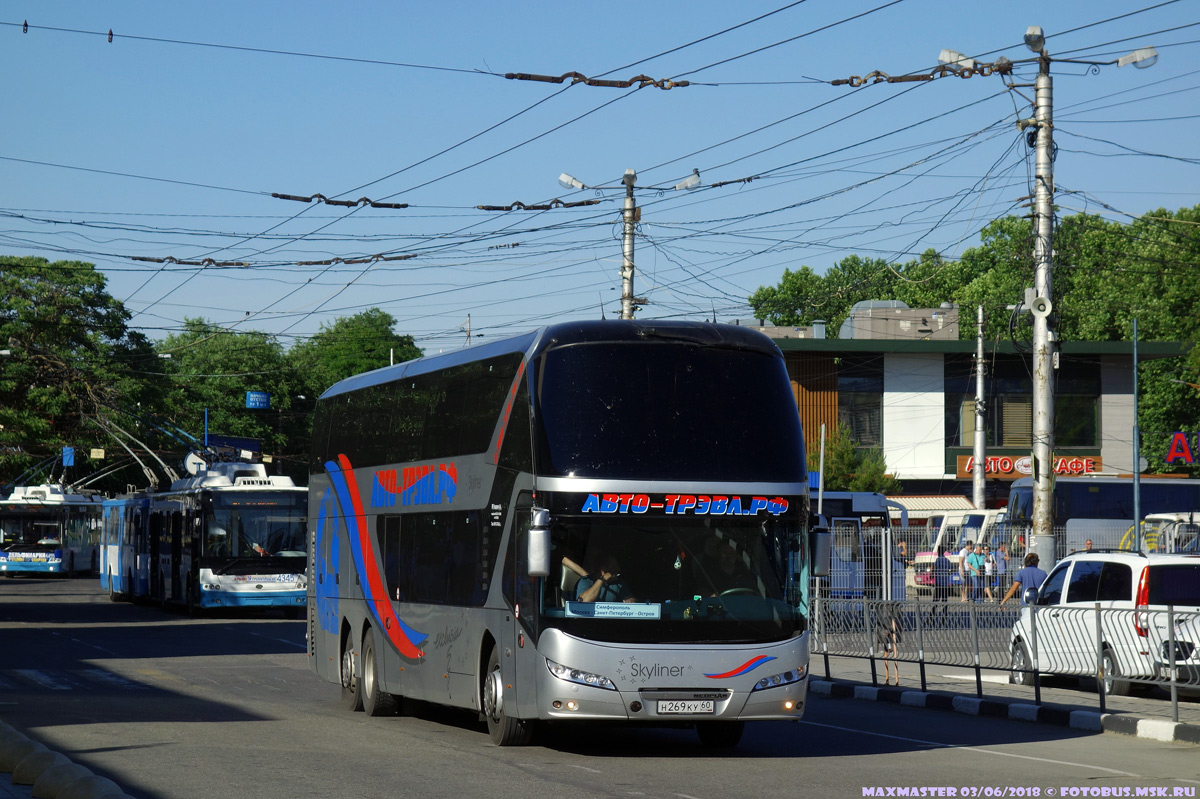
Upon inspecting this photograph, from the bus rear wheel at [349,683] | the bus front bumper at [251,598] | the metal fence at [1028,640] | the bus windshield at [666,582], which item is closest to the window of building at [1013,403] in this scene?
the bus front bumper at [251,598]

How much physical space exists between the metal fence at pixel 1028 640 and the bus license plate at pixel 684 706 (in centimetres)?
534

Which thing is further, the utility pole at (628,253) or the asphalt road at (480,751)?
the utility pole at (628,253)

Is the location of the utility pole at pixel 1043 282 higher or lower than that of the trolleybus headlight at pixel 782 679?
higher

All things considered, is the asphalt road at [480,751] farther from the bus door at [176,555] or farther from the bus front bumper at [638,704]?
the bus door at [176,555]

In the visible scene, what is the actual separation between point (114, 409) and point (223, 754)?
54.6 m

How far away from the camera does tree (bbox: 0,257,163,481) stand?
69.1 metres

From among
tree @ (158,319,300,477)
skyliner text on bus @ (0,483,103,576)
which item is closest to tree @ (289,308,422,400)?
tree @ (158,319,300,477)

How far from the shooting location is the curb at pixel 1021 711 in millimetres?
14783

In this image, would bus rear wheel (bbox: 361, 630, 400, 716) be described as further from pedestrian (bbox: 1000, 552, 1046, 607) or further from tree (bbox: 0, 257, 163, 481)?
tree (bbox: 0, 257, 163, 481)

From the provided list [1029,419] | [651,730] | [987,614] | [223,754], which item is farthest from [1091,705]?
[1029,419]

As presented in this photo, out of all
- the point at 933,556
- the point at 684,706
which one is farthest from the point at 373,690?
the point at 933,556

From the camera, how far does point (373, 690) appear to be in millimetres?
17094

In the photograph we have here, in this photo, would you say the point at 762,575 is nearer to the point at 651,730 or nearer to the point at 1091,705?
the point at 651,730

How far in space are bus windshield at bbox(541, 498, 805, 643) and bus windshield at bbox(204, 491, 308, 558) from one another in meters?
22.8
